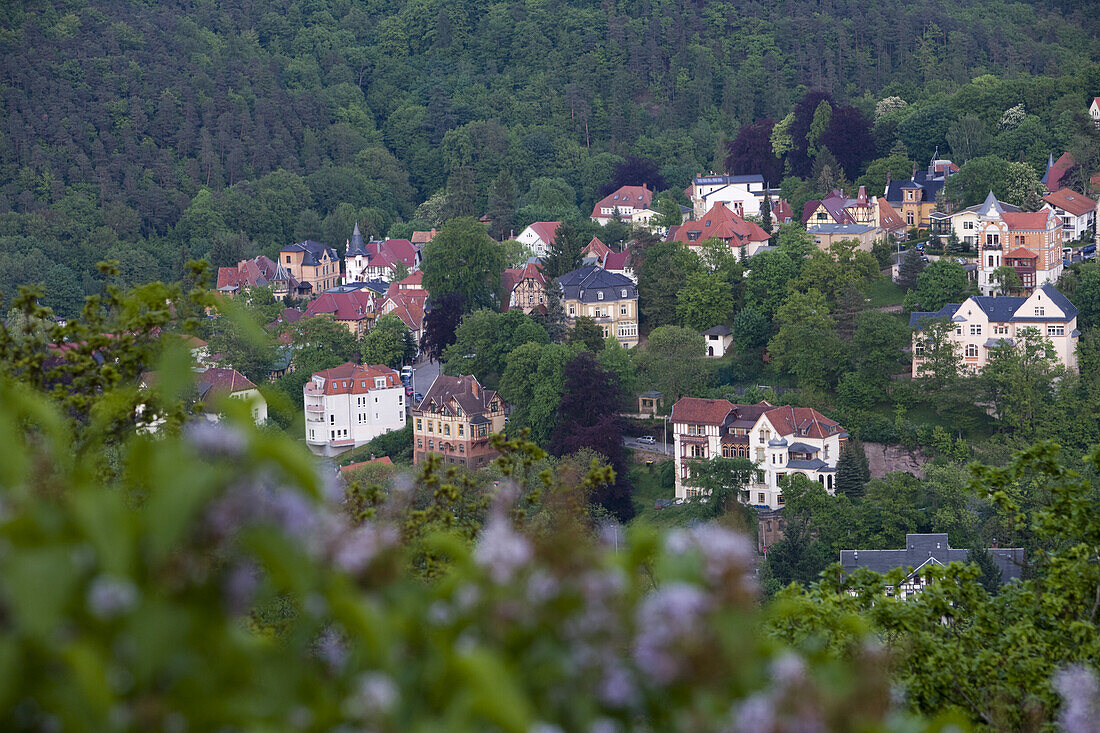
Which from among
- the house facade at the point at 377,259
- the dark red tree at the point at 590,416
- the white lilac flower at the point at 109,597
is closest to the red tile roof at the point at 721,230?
the dark red tree at the point at 590,416

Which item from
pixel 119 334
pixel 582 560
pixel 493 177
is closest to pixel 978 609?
pixel 119 334

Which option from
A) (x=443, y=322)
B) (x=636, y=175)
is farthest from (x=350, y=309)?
(x=636, y=175)

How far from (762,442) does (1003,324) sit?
6.89m

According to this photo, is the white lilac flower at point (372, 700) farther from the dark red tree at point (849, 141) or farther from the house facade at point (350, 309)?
the dark red tree at point (849, 141)

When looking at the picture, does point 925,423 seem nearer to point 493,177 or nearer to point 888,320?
point 888,320

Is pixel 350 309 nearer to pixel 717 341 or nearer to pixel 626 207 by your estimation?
pixel 626 207

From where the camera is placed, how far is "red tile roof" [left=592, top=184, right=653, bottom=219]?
174 feet

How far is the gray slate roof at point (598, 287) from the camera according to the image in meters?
39.0

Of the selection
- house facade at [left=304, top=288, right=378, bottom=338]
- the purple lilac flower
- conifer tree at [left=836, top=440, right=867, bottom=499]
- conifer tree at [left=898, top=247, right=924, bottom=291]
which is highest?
conifer tree at [left=898, top=247, right=924, bottom=291]

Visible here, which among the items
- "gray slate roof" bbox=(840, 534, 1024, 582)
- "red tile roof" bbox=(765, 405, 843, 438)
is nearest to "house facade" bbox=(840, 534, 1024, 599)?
"gray slate roof" bbox=(840, 534, 1024, 582)

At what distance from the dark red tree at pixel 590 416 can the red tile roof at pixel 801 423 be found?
Answer: 3557 millimetres

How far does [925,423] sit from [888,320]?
10.1ft

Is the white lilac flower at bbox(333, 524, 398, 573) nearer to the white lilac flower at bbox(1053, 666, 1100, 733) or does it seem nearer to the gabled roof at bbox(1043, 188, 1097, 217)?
the white lilac flower at bbox(1053, 666, 1100, 733)

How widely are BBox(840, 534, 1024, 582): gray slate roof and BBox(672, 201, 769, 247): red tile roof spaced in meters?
17.3
